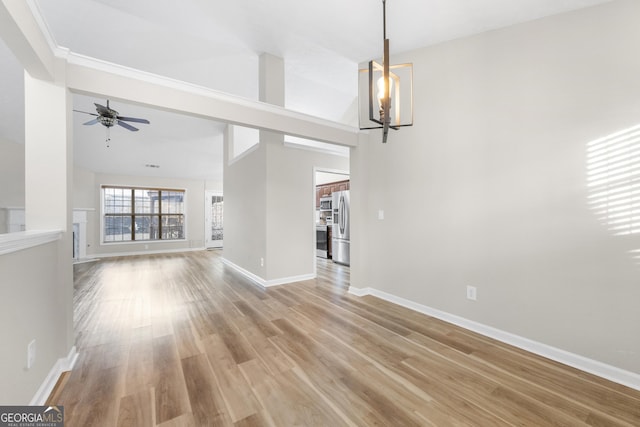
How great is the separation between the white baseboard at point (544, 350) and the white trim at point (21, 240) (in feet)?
11.3

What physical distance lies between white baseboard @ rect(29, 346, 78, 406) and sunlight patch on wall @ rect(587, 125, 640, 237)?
13.4 feet

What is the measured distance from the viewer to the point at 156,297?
3650 millimetres

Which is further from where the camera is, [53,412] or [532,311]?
[532,311]

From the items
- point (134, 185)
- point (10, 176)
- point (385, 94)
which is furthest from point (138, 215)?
point (385, 94)

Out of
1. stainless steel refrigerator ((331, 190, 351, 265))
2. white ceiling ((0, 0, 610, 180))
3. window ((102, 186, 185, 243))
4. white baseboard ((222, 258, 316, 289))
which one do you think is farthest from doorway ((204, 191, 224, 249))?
stainless steel refrigerator ((331, 190, 351, 265))

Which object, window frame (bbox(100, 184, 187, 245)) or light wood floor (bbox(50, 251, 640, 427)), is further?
window frame (bbox(100, 184, 187, 245))

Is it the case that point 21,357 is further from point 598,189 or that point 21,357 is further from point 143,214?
point 143,214

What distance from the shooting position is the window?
7441 millimetres

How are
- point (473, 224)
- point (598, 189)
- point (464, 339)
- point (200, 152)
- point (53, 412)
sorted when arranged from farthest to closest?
point (200, 152) < point (473, 224) < point (464, 339) < point (598, 189) < point (53, 412)

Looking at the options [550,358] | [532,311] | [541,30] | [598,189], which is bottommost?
[550,358]

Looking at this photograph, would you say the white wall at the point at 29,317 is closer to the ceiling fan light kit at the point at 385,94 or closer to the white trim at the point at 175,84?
the white trim at the point at 175,84

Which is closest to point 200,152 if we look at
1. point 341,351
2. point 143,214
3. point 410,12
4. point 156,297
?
point 143,214

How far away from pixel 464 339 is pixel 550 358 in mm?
634

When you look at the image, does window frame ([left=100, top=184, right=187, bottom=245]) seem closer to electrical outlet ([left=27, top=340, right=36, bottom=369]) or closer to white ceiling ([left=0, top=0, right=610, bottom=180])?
white ceiling ([left=0, top=0, right=610, bottom=180])
